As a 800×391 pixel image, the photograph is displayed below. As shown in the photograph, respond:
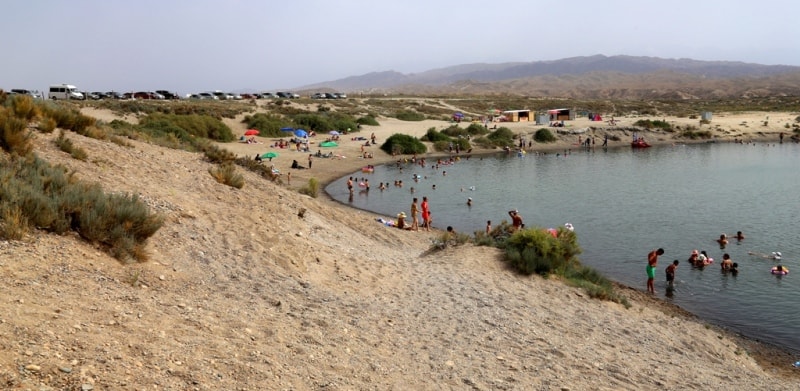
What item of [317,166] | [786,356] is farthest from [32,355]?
[317,166]

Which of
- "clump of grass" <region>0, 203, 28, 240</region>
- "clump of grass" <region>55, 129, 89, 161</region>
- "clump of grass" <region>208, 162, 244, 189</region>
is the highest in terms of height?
"clump of grass" <region>55, 129, 89, 161</region>

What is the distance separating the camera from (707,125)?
245 ft

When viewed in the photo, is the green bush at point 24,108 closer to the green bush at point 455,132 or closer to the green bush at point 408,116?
the green bush at point 455,132

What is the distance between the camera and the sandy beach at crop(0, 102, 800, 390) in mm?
6652

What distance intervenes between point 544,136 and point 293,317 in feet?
194

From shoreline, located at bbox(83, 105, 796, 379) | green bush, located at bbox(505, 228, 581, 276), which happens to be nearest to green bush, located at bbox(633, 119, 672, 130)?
shoreline, located at bbox(83, 105, 796, 379)

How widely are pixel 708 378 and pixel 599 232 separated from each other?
52.6 ft

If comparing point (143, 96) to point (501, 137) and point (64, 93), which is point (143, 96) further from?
point (501, 137)

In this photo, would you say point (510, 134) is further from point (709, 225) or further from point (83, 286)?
point (83, 286)

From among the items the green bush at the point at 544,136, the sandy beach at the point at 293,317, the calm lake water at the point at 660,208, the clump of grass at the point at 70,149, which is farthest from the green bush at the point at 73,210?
the green bush at the point at 544,136

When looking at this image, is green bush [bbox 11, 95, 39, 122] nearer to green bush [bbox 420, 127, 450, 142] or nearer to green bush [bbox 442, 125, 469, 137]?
green bush [bbox 420, 127, 450, 142]

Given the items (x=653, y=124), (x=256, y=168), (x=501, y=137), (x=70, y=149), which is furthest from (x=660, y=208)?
(x=653, y=124)

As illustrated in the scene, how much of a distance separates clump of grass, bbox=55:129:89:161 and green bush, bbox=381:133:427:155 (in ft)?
129

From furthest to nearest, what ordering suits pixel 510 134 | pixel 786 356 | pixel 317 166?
pixel 510 134, pixel 317 166, pixel 786 356
